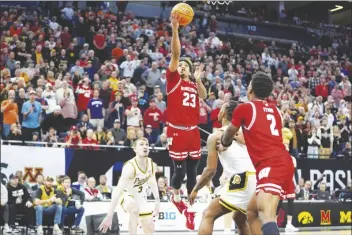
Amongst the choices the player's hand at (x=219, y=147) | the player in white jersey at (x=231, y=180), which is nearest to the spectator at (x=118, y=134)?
the player in white jersey at (x=231, y=180)

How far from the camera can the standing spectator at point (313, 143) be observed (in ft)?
80.3

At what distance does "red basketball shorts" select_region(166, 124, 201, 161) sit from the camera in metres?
12.1

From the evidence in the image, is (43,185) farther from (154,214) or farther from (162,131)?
(154,214)

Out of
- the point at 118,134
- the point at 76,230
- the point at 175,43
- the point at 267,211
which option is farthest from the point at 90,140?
the point at 267,211

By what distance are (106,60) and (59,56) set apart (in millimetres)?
2093

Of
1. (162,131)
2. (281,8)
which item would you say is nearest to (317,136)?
(162,131)

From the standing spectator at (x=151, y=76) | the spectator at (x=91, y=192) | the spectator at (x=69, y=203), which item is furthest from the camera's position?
the standing spectator at (x=151, y=76)

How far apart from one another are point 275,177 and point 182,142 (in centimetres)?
400

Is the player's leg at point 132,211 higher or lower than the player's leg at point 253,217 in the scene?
lower

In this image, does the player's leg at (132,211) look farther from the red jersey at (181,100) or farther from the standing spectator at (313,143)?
the standing spectator at (313,143)

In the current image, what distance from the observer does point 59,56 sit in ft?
78.7

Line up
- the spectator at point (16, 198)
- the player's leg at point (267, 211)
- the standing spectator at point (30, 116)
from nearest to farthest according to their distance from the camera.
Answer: the player's leg at point (267, 211) → the spectator at point (16, 198) → the standing spectator at point (30, 116)

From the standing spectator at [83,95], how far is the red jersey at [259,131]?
13.4 meters

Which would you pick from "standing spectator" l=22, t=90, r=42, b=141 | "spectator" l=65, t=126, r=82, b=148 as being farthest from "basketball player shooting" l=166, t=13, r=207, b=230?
"spectator" l=65, t=126, r=82, b=148
